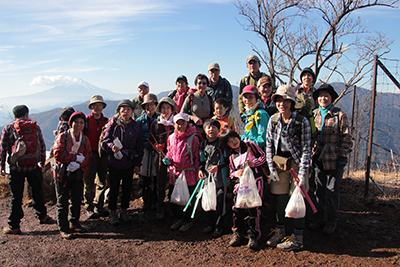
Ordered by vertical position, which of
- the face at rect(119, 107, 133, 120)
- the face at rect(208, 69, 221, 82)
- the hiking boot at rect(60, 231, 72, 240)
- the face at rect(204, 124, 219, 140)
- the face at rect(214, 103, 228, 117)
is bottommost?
the hiking boot at rect(60, 231, 72, 240)

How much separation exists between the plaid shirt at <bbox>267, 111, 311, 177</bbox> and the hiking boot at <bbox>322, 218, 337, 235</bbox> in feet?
4.37

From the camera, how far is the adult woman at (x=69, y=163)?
4.45m

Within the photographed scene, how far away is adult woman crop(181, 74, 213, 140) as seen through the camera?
5250mm

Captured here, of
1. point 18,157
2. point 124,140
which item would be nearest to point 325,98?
point 124,140

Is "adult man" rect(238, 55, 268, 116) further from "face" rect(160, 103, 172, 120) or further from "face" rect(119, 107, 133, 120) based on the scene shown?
"face" rect(119, 107, 133, 120)

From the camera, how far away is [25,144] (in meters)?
4.80

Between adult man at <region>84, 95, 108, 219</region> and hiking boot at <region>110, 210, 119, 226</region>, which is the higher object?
adult man at <region>84, 95, 108, 219</region>

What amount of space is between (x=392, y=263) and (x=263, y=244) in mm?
1722

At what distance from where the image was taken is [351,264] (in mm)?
3652

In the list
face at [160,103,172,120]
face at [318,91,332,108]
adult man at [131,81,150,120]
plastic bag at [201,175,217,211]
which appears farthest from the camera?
adult man at [131,81,150,120]

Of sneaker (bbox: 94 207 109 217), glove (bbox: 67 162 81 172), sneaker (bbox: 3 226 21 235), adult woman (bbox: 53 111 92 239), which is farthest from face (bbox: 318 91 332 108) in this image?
sneaker (bbox: 3 226 21 235)

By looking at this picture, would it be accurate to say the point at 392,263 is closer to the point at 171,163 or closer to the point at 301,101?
the point at 301,101

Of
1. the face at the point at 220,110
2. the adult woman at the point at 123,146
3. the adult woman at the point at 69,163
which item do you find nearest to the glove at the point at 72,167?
the adult woman at the point at 69,163

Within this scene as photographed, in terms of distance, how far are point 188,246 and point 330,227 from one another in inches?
93.2
